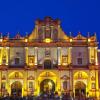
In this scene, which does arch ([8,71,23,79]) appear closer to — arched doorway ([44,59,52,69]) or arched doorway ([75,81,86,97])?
arched doorway ([44,59,52,69])

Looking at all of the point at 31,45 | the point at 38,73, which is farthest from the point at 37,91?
the point at 31,45

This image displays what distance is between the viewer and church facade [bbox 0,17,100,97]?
7950 centimetres

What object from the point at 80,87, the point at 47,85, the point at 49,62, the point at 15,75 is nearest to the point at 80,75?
the point at 80,87

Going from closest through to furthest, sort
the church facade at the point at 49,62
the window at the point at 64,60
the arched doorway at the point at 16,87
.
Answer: the church facade at the point at 49,62 → the arched doorway at the point at 16,87 → the window at the point at 64,60

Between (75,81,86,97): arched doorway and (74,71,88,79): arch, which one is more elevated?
(74,71,88,79): arch

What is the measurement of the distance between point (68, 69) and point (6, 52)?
41.4 ft

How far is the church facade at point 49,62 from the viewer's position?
79.5 meters

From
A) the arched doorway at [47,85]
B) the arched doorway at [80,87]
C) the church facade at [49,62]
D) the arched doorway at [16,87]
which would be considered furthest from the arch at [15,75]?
the arched doorway at [80,87]

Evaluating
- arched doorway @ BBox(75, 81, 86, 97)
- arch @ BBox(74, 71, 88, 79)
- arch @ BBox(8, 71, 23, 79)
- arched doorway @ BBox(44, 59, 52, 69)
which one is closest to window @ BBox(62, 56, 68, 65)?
arched doorway @ BBox(44, 59, 52, 69)

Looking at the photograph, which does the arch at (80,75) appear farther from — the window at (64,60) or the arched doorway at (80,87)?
the window at (64,60)

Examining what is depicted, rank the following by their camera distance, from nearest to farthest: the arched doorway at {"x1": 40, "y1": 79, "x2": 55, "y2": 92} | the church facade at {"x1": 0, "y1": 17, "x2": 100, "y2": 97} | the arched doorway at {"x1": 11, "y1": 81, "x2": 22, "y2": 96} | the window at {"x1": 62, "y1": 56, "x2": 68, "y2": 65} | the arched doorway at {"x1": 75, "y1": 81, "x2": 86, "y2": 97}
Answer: the church facade at {"x1": 0, "y1": 17, "x2": 100, "y2": 97} < the arched doorway at {"x1": 11, "y1": 81, "x2": 22, "y2": 96} < the arched doorway at {"x1": 75, "y1": 81, "x2": 86, "y2": 97} < the window at {"x1": 62, "y1": 56, "x2": 68, "y2": 65} < the arched doorway at {"x1": 40, "y1": 79, "x2": 55, "y2": 92}

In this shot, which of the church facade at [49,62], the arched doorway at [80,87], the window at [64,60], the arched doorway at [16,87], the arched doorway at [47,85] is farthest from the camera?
the arched doorway at [47,85]

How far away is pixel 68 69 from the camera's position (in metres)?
79.7

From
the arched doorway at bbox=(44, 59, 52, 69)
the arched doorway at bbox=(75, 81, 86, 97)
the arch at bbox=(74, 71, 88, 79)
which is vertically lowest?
the arched doorway at bbox=(75, 81, 86, 97)
